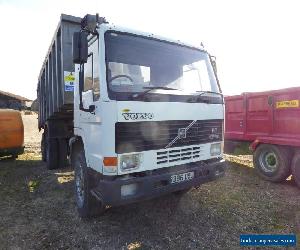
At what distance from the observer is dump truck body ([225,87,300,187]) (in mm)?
5926

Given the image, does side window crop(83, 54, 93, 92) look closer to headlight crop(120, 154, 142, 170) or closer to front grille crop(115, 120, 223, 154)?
front grille crop(115, 120, 223, 154)

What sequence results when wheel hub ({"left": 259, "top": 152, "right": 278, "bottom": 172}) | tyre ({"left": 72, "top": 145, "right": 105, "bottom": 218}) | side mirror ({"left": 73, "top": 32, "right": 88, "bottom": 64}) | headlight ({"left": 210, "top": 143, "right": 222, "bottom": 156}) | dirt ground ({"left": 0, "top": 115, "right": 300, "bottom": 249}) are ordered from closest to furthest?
1. side mirror ({"left": 73, "top": 32, "right": 88, "bottom": 64})
2. dirt ground ({"left": 0, "top": 115, "right": 300, "bottom": 249})
3. tyre ({"left": 72, "top": 145, "right": 105, "bottom": 218})
4. headlight ({"left": 210, "top": 143, "right": 222, "bottom": 156})
5. wheel hub ({"left": 259, "top": 152, "right": 278, "bottom": 172})

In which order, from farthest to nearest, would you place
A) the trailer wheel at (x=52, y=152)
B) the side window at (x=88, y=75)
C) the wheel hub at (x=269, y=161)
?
1. the trailer wheel at (x=52, y=152)
2. the wheel hub at (x=269, y=161)
3. the side window at (x=88, y=75)

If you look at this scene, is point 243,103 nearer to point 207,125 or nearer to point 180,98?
Result: point 207,125

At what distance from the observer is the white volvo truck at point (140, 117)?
3.59m

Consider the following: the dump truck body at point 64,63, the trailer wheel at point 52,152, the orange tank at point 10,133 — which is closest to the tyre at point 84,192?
the dump truck body at point 64,63

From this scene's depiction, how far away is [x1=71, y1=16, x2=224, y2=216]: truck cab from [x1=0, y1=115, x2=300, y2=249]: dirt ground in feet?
1.60

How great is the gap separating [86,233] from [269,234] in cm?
260

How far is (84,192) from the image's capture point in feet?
14.3

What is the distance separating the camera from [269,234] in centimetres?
395

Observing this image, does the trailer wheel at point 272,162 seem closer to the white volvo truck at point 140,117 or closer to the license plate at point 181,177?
the white volvo truck at point 140,117

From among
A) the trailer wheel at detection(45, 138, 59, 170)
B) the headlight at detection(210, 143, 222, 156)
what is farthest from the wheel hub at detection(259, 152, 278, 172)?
the trailer wheel at detection(45, 138, 59, 170)

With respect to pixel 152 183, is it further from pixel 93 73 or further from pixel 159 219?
pixel 93 73

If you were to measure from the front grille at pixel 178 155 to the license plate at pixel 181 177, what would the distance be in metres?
0.22
